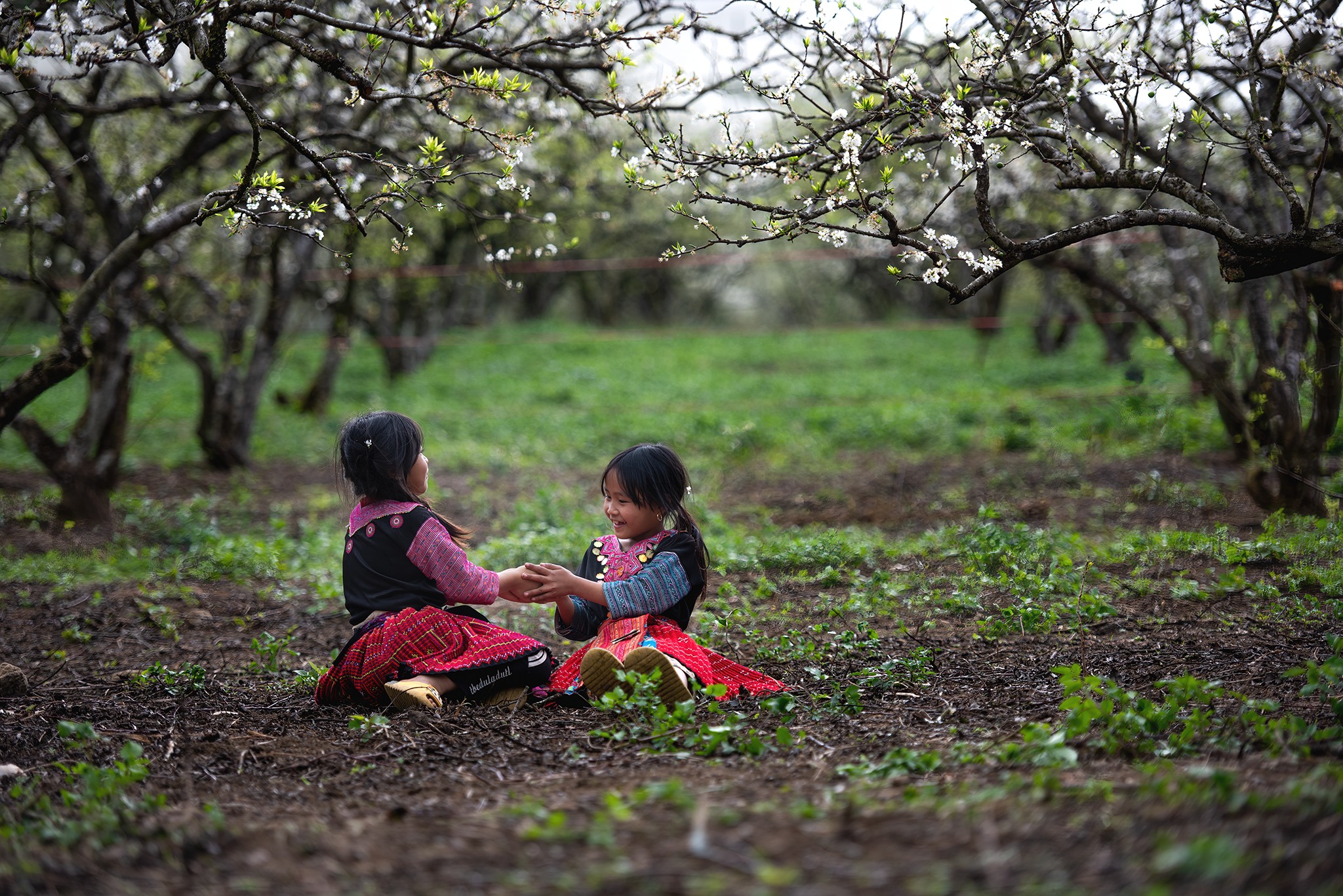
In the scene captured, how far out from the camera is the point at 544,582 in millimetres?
3658

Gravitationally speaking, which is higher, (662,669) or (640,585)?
(640,585)

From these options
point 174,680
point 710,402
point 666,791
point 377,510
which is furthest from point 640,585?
point 710,402

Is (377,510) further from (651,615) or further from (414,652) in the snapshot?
(651,615)

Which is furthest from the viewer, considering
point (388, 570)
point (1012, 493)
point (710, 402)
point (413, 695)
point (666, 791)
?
point (710, 402)

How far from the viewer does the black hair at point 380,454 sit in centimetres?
370

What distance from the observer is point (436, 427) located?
13133 mm

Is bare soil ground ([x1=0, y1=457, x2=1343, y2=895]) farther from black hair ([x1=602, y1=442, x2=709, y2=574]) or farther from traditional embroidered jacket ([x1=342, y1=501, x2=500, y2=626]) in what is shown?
black hair ([x1=602, y1=442, x2=709, y2=574])

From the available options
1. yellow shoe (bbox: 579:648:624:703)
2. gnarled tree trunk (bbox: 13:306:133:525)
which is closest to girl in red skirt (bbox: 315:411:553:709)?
yellow shoe (bbox: 579:648:624:703)

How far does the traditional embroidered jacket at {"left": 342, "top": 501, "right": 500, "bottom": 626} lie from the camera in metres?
3.71

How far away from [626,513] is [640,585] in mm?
297

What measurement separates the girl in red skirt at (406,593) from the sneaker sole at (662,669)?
590 mm

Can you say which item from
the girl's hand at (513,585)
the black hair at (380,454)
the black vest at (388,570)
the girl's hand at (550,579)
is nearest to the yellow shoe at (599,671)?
the girl's hand at (550,579)

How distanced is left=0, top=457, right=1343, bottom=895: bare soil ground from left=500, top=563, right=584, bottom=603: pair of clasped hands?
0.45 m

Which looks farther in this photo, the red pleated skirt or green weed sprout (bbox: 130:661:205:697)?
green weed sprout (bbox: 130:661:205:697)
